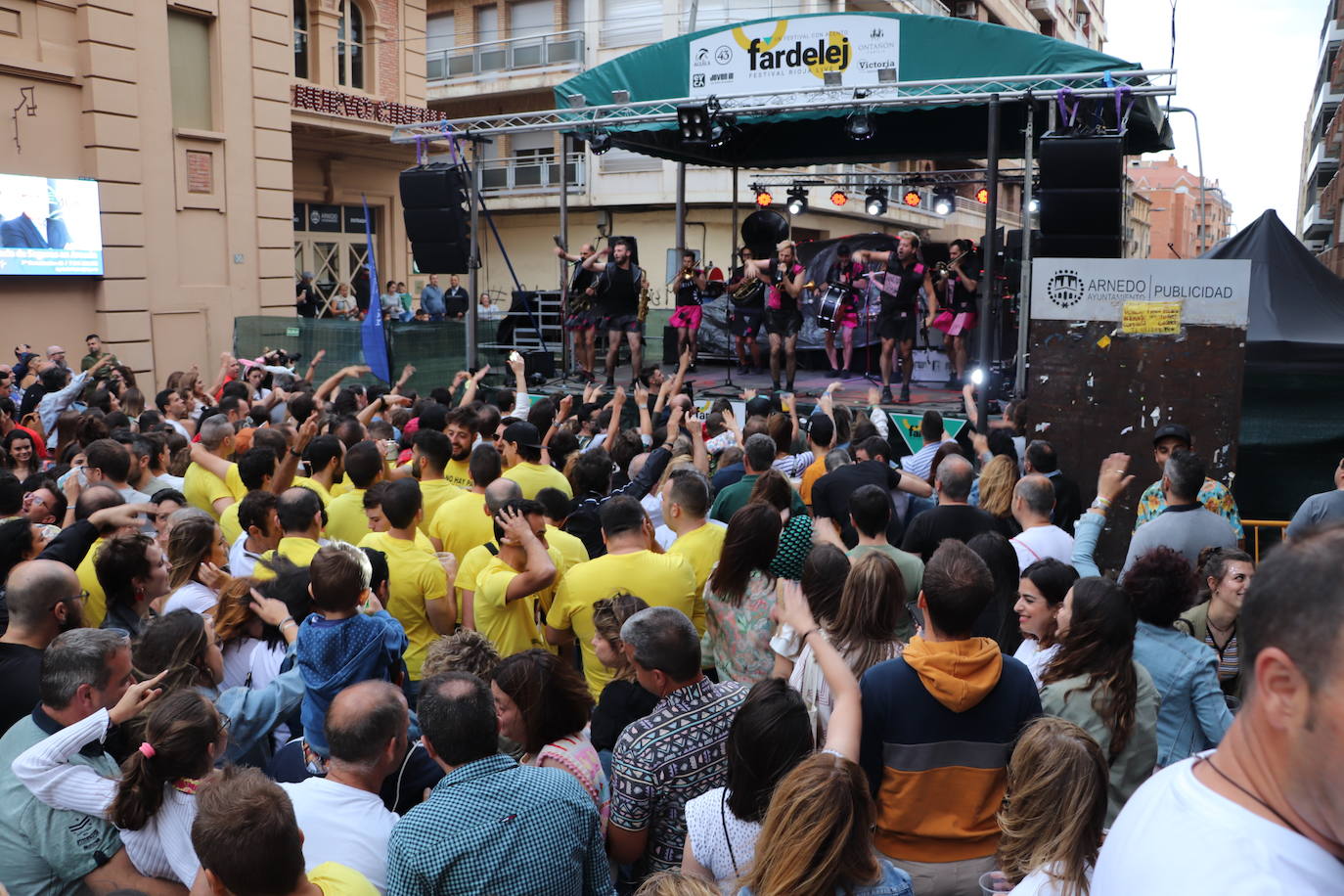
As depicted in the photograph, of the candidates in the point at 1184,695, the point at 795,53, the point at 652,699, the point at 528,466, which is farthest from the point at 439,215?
the point at 1184,695

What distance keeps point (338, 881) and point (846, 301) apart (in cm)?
1225

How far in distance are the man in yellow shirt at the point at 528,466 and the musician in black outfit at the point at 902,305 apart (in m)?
6.78

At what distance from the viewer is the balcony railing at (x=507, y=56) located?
29391 mm

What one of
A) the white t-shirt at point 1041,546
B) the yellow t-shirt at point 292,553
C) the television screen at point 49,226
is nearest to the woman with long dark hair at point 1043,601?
the white t-shirt at point 1041,546

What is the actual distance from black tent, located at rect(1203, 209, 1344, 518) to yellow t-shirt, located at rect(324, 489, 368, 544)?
24.5ft

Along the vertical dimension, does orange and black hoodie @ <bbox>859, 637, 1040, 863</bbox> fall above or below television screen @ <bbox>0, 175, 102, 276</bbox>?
below

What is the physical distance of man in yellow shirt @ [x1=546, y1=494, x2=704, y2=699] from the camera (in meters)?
3.95

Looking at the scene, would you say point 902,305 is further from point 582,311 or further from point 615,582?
point 615,582

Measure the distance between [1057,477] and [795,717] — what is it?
164 inches

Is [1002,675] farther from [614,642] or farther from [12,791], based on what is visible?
[12,791]

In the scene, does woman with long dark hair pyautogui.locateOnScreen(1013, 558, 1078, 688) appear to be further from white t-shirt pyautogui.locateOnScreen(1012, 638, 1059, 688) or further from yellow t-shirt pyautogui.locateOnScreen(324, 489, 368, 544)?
yellow t-shirt pyautogui.locateOnScreen(324, 489, 368, 544)

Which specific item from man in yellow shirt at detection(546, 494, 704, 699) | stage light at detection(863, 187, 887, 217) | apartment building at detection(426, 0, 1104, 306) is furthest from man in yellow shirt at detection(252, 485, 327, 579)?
apartment building at detection(426, 0, 1104, 306)

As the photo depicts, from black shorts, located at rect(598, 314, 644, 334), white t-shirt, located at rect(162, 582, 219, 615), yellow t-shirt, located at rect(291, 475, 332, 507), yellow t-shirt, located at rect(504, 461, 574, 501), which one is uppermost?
black shorts, located at rect(598, 314, 644, 334)

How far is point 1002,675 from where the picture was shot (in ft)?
9.34
